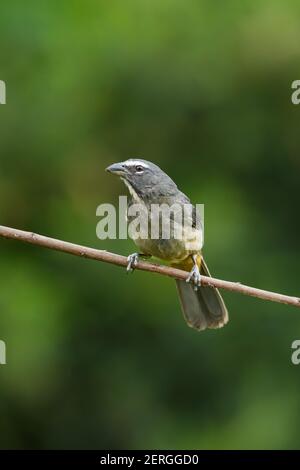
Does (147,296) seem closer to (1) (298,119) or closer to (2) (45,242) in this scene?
(1) (298,119)

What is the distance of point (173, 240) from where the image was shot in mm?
6324

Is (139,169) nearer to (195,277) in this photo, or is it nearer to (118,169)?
(118,169)

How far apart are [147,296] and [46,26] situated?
7.70 feet

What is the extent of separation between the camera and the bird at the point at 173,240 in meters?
6.34

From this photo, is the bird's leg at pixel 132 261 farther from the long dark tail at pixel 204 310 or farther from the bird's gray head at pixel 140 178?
the long dark tail at pixel 204 310

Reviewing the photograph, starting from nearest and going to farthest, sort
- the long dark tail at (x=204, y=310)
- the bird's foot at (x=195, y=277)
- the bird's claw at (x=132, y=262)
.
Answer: the bird's claw at (x=132, y=262)
the bird's foot at (x=195, y=277)
the long dark tail at (x=204, y=310)

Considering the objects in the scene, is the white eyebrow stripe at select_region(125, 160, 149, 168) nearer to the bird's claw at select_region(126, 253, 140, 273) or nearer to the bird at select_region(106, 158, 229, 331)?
the bird at select_region(106, 158, 229, 331)

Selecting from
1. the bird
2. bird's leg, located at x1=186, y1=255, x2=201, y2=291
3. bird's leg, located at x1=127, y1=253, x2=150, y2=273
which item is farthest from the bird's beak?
bird's leg, located at x1=186, y1=255, x2=201, y2=291

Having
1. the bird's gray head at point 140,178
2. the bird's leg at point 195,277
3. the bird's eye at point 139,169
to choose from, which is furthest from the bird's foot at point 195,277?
the bird's eye at point 139,169

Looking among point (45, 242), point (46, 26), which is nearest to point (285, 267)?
point (46, 26)

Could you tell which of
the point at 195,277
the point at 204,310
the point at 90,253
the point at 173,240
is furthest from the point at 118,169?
the point at 90,253

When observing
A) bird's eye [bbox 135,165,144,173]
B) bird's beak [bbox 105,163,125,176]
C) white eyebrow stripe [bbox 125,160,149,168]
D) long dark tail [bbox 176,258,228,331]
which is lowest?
long dark tail [bbox 176,258,228,331]

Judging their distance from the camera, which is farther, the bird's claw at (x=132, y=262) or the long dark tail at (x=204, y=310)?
the long dark tail at (x=204, y=310)

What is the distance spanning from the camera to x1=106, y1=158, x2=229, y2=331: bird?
20.8ft
